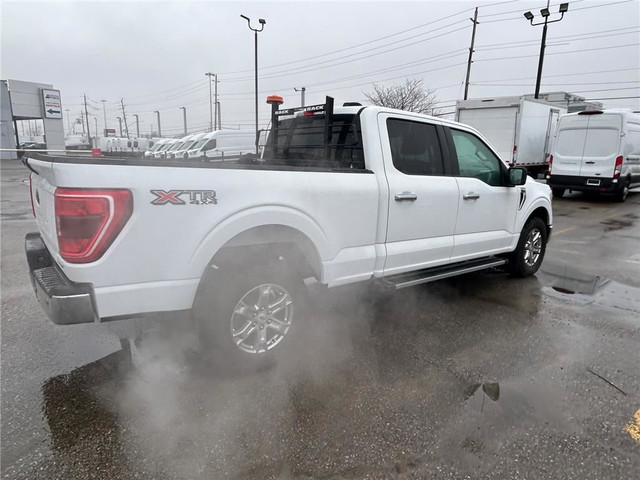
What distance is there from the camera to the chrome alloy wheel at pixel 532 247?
537 cm

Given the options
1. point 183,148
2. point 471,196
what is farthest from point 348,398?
point 183,148

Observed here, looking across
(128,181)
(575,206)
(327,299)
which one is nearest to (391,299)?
(327,299)

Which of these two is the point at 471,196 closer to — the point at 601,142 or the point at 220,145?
the point at 601,142

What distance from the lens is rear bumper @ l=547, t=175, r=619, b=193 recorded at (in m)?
12.7

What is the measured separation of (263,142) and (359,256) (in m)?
2.44

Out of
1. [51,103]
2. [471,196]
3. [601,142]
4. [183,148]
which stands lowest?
[471,196]

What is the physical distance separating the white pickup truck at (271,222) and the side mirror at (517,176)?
0.01m

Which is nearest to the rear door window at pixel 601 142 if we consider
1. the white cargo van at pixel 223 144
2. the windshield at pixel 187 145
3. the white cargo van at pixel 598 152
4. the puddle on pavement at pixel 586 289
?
the white cargo van at pixel 598 152

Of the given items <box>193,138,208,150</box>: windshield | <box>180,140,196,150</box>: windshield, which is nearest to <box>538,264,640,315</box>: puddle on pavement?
<box>193,138,208,150</box>: windshield

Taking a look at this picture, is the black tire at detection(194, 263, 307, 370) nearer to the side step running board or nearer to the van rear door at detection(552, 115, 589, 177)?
the side step running board

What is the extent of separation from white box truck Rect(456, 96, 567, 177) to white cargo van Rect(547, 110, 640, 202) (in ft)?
5.36

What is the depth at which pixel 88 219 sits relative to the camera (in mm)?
2328

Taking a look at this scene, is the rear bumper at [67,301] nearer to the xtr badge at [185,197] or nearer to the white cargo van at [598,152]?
the xtr badge at [185,197]

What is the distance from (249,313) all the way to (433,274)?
6.37 feet
